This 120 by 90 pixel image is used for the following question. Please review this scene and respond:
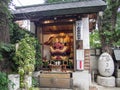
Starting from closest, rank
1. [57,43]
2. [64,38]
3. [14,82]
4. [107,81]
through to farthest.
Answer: [14,82]
[57,43]
[64,38]
[107,81]

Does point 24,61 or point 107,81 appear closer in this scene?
point 24,61

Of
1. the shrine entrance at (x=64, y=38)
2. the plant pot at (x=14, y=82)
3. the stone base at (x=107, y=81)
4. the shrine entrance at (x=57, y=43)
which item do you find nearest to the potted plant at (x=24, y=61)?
the plant pot at (x=14, y=82)

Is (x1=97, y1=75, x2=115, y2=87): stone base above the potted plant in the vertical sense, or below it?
below

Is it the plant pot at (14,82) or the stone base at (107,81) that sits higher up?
the plant pot at (14,82)

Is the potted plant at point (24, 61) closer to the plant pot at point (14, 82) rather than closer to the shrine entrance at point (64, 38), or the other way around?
the plant pot at point (14, 82)

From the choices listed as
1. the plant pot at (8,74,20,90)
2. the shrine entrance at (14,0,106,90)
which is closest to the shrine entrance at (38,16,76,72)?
the shrine entrance at (14,0,106,90)

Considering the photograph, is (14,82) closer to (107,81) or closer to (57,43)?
(57,43)

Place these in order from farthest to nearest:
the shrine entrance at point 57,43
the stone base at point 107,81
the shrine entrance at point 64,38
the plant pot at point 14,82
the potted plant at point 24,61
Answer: the stone base at point 107,81 → the shrine entrance at point 57,43 → the shrine entrance at point 64,38 → the potted plant at point 24,61 → the plant pot at point 14,82

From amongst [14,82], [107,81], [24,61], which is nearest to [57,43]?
[24,61]

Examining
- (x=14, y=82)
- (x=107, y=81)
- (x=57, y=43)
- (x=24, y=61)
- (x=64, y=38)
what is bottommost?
(x=107, y=81)

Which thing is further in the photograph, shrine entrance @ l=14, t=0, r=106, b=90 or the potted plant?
shrine entrance @ l=14, t=0, r=106, b=90

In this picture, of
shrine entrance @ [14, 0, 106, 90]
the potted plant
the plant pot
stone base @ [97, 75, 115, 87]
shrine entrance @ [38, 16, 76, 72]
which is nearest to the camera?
the plant pot

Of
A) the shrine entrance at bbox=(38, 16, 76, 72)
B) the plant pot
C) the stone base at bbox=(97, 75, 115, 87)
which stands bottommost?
the stone base at bbox=(97, 75, 115, 87)

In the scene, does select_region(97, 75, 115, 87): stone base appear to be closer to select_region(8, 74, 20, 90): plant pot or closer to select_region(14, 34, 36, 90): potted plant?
select_region(14, 34, 36, 90): potted plant
